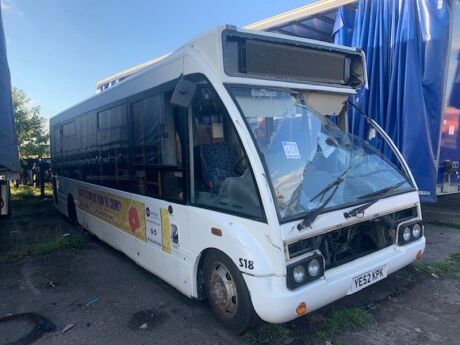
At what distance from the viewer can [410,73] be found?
570 centimetres

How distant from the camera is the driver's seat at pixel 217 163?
10.7ft

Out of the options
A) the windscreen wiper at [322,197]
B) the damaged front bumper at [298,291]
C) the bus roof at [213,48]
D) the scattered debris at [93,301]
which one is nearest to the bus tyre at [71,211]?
the bus roof at [213,48]

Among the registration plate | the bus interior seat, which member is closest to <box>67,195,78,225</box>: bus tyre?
the bus interior seat

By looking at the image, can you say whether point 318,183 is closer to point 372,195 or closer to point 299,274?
point 372,195

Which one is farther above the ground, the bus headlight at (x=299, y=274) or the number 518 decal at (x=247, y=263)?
the number 518 decal at (x=247, y=263)

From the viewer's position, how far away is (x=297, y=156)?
324cm

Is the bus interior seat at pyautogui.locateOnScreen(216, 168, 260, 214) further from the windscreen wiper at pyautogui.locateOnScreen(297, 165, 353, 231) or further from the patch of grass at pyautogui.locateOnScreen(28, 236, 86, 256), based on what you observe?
the patch of grass at pyautogui.locateOnScreen(28, 236, 86, 256)

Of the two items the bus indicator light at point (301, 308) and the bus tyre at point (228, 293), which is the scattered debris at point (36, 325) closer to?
the bus tyre at point (228, 293)

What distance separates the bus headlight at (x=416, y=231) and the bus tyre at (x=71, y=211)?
20.5 ft

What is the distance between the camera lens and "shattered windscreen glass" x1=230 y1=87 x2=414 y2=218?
3.01m

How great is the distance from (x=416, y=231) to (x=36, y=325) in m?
3.91

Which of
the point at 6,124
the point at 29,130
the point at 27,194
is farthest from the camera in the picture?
the point at 29,130

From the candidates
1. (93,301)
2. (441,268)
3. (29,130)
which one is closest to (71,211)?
(93,301)

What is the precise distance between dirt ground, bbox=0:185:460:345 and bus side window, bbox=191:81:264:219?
1.15 m
